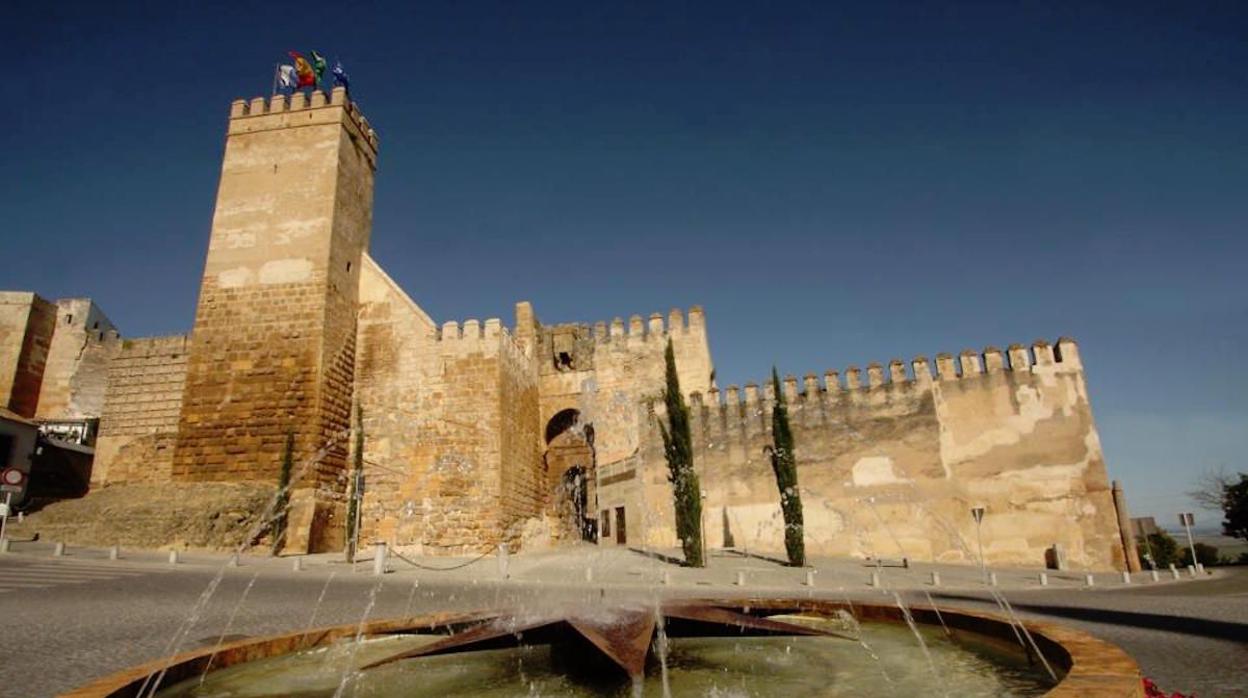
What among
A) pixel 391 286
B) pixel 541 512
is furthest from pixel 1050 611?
Result: pixel 391 286

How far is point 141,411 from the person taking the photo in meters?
19.9

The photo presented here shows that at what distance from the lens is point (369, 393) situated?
1750cm

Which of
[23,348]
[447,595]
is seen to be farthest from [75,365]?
[447,595]

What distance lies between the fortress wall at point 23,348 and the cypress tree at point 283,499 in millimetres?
15294

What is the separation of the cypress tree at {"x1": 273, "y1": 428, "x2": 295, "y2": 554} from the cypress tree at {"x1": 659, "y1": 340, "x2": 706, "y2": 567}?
8843mm

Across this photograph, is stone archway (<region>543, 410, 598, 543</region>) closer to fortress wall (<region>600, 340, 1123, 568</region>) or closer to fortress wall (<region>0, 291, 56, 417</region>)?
fortress wall (<region>600, 340, 1123, 568</region>)

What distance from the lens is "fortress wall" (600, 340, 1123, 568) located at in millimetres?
15812

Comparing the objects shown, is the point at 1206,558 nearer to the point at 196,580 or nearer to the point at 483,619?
the point at 483,619

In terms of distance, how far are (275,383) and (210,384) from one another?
171 cm

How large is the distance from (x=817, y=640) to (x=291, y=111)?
18983 mm

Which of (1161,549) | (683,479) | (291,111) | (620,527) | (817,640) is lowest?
(1161,549)

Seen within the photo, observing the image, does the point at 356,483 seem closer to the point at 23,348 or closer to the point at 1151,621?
the point at 1151,621

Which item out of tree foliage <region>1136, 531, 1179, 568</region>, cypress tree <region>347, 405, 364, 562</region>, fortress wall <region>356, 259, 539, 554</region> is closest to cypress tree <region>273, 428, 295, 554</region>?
cypress tree <region>347, 405, 364, 562</region>

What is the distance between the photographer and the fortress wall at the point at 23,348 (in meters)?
22.5
